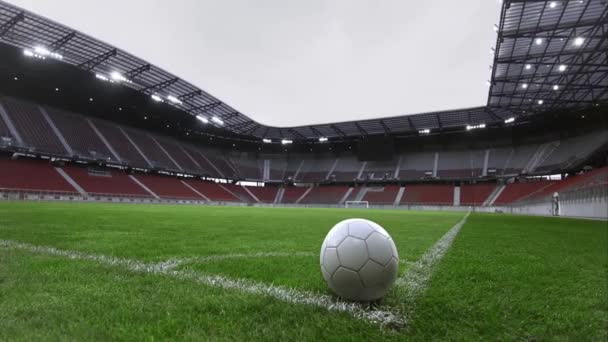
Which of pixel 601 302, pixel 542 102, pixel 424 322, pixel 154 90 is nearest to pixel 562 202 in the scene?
pixel 542 102

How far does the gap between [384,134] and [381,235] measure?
55.4 metres

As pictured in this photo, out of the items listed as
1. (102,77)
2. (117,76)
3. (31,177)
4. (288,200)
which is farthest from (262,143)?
(31,177)

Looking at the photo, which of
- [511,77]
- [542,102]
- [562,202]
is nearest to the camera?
[562,202]

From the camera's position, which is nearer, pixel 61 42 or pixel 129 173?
pixel 61 42

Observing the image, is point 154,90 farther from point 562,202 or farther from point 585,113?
point 585,113

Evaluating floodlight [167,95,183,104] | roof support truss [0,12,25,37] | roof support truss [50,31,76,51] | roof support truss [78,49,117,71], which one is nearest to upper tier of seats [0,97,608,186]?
floodlight [167,95,183,104]

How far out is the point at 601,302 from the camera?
8.54 feet

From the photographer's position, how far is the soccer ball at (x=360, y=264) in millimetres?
2324

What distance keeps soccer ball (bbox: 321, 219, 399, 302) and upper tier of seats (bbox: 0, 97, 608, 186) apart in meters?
42.8

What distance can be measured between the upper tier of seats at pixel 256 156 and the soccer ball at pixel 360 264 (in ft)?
141

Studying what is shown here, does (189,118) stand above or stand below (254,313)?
above

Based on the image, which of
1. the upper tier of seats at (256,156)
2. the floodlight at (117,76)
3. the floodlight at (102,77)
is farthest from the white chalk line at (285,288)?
the upper tier of seats at (256,156)

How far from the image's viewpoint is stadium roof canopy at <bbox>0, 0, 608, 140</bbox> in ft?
63.5

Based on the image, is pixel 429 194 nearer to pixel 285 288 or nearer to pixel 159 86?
pixel 159 86
